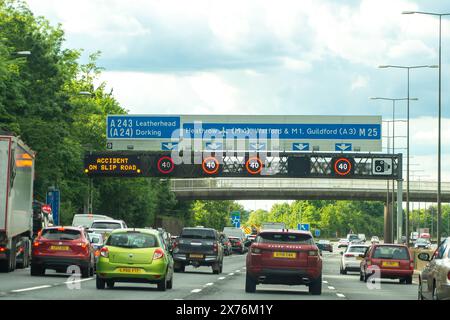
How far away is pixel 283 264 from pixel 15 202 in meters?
10.7

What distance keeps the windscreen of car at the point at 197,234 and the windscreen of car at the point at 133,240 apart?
49.0ft

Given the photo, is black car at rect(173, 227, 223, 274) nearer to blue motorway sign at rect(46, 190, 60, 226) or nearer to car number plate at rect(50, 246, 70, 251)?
car number plate at rect(50, 246, 70, 251)

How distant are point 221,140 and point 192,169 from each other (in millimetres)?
2513

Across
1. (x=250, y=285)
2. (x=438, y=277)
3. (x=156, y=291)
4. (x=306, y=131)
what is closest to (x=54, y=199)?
(x=306, y=131)

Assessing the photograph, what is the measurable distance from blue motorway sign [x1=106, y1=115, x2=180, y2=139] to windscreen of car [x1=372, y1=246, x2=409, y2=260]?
89.6 feet

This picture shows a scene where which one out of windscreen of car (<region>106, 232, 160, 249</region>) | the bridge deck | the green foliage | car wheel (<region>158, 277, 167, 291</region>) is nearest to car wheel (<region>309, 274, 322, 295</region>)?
car wheel (<region>158, 277, 167, 291</region>)

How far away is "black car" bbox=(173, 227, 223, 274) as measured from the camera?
4256 centimetres

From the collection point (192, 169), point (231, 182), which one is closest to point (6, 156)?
point (192, 169)

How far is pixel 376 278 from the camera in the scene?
40.8m

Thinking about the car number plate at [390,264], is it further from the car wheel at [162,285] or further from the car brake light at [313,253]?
the car wheel at [162,285]

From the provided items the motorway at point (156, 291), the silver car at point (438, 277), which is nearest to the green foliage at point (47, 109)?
the motorway at point (156, 291)

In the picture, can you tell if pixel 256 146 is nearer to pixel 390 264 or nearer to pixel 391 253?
pixel 391 253

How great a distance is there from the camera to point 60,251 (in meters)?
34.9
